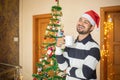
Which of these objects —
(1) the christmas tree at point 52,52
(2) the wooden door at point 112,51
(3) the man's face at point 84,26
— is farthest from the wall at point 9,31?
(3) the man's face at point 84,26

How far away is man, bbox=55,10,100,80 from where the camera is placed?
1.70 metres

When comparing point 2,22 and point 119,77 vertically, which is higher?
point 2,22

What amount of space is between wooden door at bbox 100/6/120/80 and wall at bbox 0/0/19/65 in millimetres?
2588

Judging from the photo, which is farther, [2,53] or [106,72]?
[2,53]

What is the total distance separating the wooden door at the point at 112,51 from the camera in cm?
365

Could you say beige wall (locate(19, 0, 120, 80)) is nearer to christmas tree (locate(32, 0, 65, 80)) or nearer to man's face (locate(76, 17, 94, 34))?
christmas tree (locate(32, 0, 65, 80))

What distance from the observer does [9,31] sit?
16.3 feet

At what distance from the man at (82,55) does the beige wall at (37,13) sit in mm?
1898

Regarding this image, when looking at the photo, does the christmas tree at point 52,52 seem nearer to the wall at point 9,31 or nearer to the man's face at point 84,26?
the man's face at point 84,26

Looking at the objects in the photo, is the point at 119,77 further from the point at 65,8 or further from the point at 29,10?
the point at 29,10

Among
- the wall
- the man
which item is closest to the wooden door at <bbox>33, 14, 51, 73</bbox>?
the wall

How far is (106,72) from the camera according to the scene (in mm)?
3771

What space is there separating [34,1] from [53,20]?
173cm

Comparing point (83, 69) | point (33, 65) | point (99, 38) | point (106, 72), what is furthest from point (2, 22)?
point (83, 69)
